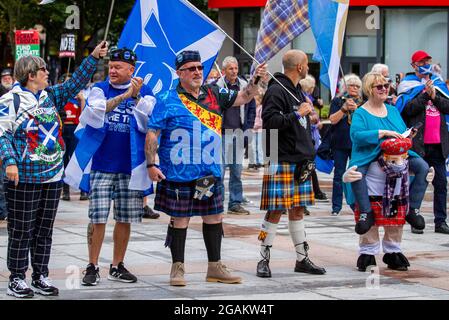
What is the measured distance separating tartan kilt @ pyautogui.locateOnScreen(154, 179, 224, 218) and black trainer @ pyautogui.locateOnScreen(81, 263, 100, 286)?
0.73 m

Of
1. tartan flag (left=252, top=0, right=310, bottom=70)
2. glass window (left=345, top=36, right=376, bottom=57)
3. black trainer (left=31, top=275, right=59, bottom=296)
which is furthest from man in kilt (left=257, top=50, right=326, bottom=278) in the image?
glass window (left=345, top=36, right=376, bottom=57)

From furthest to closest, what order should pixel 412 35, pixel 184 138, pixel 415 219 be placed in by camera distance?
pixel 412 35, pixel 415 219, pixel 184 138

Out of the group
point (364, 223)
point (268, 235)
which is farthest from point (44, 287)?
point (364, 223)

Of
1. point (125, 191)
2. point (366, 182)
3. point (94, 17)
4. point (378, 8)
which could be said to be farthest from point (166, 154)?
point (94, 17)

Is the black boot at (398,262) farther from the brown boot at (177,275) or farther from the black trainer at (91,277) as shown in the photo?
the black trainer at (91,277)

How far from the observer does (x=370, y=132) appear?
903 centimetres

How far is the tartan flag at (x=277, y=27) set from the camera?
30.2 feet

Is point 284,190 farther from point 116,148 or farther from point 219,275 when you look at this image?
point 116,148

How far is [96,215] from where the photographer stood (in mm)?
8305

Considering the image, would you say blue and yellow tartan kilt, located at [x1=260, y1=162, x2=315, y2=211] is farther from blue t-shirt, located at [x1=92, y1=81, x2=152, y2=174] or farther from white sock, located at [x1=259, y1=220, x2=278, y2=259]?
blue t-shirt, located at [x1=92, y1=81, x2=152, y2=174]

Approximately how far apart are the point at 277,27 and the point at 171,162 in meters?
1.84

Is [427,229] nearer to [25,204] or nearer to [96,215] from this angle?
[96,215]
